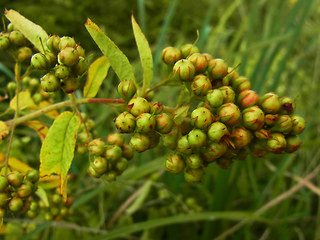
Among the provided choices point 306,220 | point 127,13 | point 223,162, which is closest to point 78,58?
point 223,162

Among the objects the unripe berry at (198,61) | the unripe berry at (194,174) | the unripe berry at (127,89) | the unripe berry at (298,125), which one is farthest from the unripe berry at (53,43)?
the unripe berry at (298,125)

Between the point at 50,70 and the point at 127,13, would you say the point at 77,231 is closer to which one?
the point at 50,70

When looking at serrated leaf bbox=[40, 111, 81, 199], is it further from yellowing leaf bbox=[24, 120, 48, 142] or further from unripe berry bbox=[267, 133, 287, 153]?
unripe berry bbox=[267, 133, 287, 153]

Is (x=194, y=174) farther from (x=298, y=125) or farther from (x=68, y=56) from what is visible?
(x=68, y=56)

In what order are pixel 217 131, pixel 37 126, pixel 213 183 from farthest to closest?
1. pixel 213 183
2. pixel 37 126
3. pixel 217 131

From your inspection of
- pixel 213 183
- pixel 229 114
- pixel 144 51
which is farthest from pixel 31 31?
pixel 213 183

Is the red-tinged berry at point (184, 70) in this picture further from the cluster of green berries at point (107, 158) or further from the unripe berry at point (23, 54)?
the unripe berry at point (23, 54)
